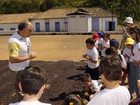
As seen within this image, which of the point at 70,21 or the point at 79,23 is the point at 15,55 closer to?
the point at 79,23

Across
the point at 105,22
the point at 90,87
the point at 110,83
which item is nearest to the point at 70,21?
the point at 105,22

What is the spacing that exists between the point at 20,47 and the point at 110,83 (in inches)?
129

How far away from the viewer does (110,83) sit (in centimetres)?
439

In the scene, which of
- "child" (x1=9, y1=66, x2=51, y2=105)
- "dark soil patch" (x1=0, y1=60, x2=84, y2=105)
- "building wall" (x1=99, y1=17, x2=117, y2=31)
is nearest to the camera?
"child" (x1=9, y1=66, x2=51, y2=105)

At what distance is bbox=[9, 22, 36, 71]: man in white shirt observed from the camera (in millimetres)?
7211

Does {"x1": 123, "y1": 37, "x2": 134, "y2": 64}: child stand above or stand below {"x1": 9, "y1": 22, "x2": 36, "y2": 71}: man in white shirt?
below

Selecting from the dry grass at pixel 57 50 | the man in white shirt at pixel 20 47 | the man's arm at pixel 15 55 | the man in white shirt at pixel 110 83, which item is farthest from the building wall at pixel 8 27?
the man in white shirt at pixel 110 83

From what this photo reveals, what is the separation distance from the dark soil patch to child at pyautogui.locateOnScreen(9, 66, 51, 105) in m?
4.69

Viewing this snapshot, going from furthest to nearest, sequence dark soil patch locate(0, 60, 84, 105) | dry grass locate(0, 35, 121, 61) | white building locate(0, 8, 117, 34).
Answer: white building locate(0, 8, 117, 34)
dry grass locate(0, 35, 121, 61)
dark soil patch locate(0, 60, 84, 105)

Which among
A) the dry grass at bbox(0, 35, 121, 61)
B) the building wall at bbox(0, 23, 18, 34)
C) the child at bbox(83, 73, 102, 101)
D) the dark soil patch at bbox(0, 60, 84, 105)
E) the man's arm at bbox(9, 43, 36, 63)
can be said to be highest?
the man's arm at bbox(9, 43, 36, 63)

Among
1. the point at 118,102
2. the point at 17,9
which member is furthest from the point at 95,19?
the point at 118,102

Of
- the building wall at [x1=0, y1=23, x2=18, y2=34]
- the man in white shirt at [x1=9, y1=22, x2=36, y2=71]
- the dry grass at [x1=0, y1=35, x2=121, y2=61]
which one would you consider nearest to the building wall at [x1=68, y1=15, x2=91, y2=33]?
the building wall at [x1=0, y1=23, x2=18, y2=34]

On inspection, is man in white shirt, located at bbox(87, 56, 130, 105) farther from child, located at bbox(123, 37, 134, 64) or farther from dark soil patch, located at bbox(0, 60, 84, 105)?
child, located at bbox(123, 37, 134, 64)

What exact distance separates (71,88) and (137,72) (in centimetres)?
273
